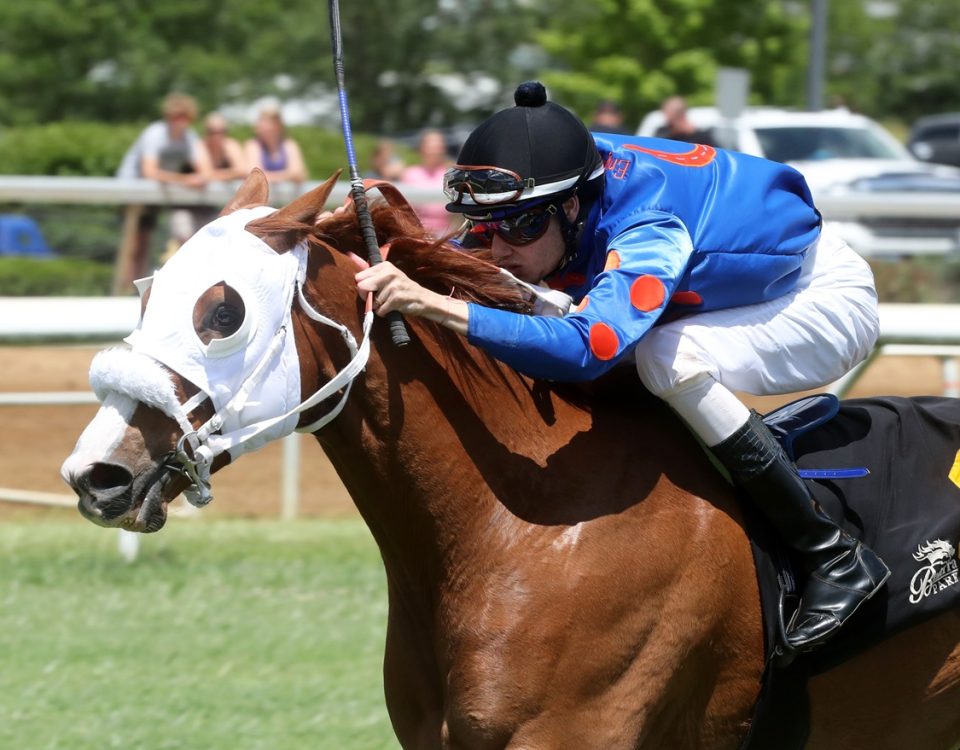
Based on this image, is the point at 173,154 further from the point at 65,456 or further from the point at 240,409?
the point at 240,409

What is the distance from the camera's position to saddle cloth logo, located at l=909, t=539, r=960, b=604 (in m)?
3.54

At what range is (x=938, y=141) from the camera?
26.7m

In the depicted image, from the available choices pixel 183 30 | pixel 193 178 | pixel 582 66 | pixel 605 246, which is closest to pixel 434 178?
pixel 193 178

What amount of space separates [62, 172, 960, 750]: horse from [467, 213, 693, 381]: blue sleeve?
0.26 metres

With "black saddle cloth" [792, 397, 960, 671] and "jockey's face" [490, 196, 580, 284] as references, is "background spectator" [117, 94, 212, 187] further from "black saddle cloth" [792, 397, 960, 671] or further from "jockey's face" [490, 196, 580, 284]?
"black saddle cloth" [792, 397, 960, 671]

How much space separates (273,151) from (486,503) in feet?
25.8

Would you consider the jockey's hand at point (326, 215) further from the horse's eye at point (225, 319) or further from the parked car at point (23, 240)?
the parked car at point (23, 240)

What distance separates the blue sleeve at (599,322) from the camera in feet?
10.1

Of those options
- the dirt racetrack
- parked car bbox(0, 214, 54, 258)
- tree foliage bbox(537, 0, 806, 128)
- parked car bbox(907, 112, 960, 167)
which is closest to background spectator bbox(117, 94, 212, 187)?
parked car bbox(0, 214, 54, 258)

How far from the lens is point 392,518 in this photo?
3.32 m

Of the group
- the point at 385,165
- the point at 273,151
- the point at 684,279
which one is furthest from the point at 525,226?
the point at 385,165

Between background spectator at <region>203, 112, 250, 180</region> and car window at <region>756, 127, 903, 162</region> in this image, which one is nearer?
background spectator at <region>203, 112, 250, 180</region>

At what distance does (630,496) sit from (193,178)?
7.36 meters

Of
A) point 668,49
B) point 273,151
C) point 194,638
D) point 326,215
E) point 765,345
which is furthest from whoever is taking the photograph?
point 668,49
